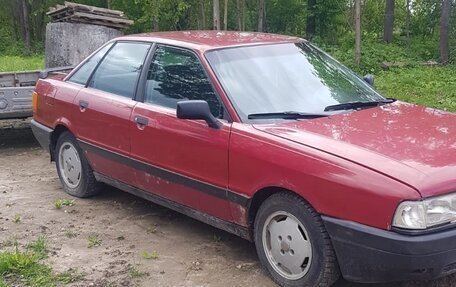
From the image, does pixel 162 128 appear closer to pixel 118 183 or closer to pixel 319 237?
pixel 118 183

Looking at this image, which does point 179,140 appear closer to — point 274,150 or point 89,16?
point 274,150

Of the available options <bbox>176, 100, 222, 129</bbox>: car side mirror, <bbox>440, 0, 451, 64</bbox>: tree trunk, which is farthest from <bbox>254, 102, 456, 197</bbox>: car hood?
<bbox>440, 0, 451, 64</bbox>: tree trunk

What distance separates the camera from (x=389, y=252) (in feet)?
10.7

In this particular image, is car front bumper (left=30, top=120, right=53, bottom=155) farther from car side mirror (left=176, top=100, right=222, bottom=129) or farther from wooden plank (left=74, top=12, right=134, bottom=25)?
wooden plank (left=74, top=12, right=134, bottom=25)

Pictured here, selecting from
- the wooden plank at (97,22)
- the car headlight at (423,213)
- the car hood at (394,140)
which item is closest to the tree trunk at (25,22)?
the wooden plank at (97,22)

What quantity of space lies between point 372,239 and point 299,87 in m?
1.56

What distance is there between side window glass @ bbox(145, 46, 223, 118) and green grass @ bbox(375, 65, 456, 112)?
20.9 feet

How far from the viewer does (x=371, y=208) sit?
10.9ft

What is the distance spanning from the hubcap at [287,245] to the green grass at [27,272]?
1.35 m

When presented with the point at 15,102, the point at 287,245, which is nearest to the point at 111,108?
the point at 287,245

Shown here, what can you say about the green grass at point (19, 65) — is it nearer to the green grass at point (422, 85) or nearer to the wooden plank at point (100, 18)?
the wooden plank at point (100, 18)

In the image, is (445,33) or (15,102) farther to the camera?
(445,33)

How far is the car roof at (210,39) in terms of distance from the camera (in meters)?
4.79

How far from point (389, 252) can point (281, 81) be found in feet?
5.59
